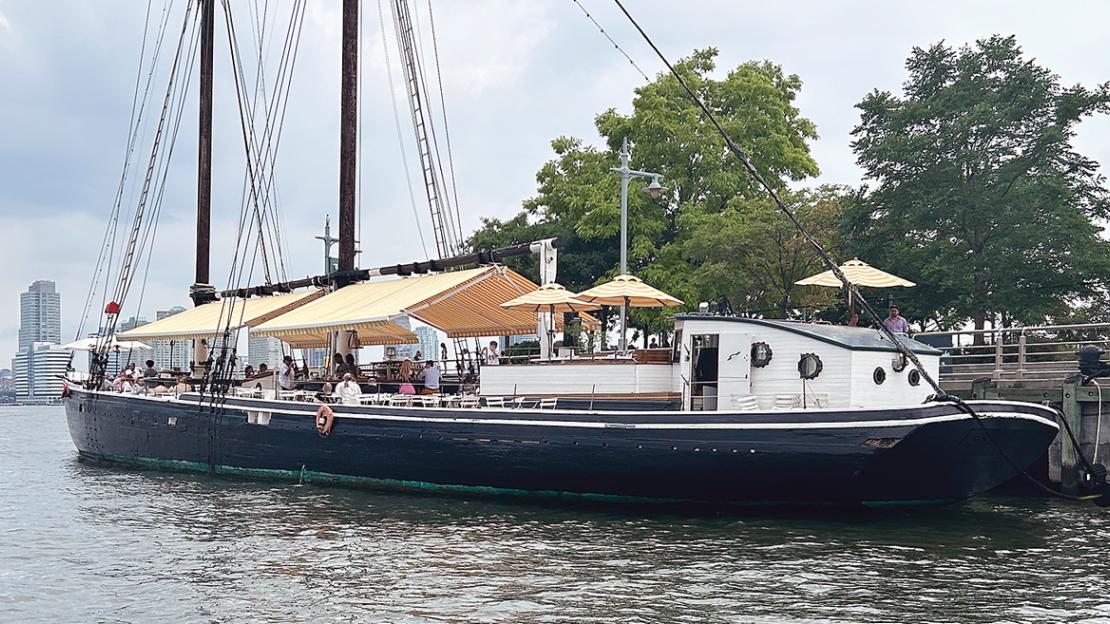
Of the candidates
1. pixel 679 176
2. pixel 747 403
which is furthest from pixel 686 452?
pixel 679 176

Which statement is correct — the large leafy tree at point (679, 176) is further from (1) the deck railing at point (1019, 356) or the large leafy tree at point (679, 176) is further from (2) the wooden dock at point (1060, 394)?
(2) the wooden dock at point (1060, 394)

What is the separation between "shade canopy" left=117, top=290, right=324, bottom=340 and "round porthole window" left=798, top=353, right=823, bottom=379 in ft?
57.0

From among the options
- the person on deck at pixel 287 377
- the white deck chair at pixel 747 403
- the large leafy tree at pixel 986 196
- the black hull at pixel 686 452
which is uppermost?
the large leafy tree at pixel 986 196

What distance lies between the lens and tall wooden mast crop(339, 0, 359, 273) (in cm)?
3438

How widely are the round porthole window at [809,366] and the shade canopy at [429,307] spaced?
9991 mm

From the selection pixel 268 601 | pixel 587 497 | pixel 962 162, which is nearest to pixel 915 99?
pixel 962 162

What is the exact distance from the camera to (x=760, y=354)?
20656mm

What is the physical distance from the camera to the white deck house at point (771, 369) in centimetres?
2002

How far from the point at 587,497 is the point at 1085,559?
8552 millimetres

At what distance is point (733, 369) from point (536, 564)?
21.6 feet

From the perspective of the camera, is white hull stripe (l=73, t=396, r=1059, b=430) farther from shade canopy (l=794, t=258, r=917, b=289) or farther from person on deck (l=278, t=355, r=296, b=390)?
person on deck (l=278, t=355, r=296, b=390)

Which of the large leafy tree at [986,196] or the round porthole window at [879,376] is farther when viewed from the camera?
the large leafy tree at [986,196]

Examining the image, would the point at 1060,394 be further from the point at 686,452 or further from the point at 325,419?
the point at 325,419

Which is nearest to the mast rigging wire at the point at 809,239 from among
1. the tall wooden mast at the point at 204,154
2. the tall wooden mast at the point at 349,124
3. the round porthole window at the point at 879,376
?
the round porthole window at the point at 879,376
